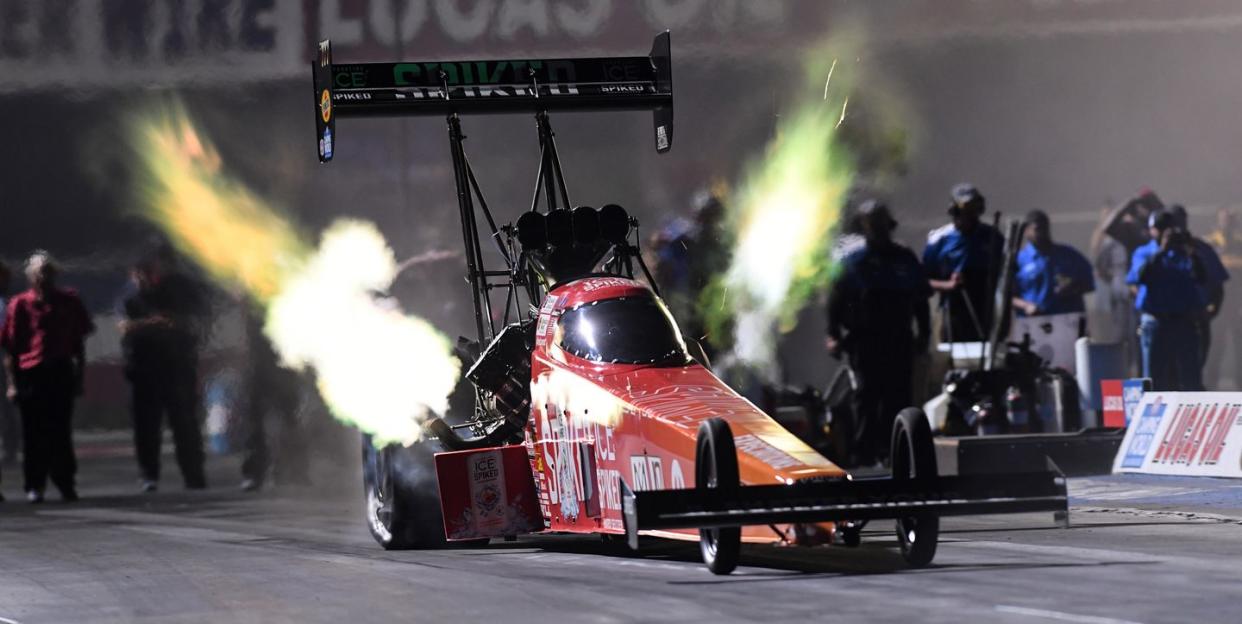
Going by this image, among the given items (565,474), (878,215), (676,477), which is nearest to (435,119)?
(878,215)

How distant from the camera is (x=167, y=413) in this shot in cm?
2192

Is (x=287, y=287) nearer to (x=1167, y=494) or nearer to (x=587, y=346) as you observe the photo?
(x=587, y=346)

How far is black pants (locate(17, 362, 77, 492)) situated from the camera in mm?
20859

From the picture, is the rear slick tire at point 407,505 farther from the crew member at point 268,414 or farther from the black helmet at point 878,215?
the crew member at point 268,414

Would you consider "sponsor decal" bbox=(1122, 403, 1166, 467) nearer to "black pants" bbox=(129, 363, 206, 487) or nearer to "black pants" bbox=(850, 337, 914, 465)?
"black pants" bbox=(850, 337, 914, 465)

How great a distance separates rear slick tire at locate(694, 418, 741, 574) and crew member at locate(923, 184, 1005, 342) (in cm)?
900

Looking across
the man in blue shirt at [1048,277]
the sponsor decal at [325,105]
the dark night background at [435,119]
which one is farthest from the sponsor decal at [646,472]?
the man in blue shirt at [1048,277]

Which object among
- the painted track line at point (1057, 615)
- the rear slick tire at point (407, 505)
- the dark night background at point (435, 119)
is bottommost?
the painted track line at point (1057, 615)

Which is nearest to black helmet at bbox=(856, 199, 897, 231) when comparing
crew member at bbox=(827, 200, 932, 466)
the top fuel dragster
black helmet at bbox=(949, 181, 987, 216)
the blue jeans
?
crew member at bbox=(827, 200, 932, 466)

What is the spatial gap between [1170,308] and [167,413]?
32.3 ft

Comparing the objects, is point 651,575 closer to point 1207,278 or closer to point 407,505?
point 407,505

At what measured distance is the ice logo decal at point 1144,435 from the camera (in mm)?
17578

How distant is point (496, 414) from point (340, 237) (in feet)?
21.0

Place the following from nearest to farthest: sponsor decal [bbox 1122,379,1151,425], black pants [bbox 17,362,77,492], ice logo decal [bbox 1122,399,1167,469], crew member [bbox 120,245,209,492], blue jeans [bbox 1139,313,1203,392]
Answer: ice logo decal [bbox 1122,399,1167,469] < sponsor decal [bbox 1122,379,1151,425] < blue jeans [bbox 1139,313,1203,392] < black pants [bbox 17,362,77,492] < crew member [bbox 120,245,209,492]
